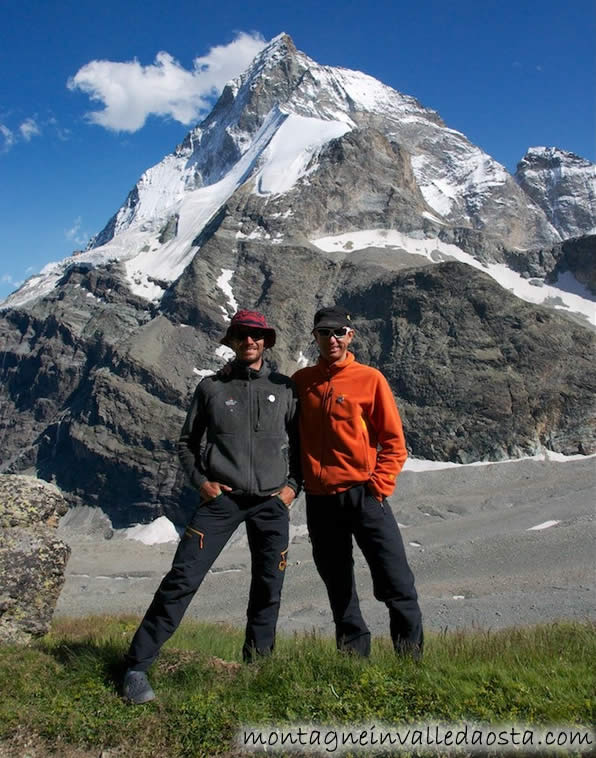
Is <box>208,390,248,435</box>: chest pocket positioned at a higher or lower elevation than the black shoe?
higher

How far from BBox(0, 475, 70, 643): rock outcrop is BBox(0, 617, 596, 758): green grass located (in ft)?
9.43

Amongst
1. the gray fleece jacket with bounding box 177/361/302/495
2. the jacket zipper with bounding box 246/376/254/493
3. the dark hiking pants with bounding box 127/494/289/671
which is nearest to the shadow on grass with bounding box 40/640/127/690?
the dark hiking pants with bounding box 127/494/289/671

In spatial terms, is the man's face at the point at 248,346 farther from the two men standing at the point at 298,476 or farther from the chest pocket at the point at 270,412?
the chest pocket at the point at 270,412

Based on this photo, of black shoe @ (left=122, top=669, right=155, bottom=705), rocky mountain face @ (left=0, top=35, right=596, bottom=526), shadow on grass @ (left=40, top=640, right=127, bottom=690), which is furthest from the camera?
rocky mountain face @ (left=0, top=35, right=596, bottom=526)

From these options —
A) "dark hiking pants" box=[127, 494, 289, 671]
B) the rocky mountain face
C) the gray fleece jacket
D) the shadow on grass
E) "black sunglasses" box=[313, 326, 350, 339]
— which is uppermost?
the rocky mountain face

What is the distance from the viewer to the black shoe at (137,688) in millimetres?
4211

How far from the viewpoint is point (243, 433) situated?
5121 mm

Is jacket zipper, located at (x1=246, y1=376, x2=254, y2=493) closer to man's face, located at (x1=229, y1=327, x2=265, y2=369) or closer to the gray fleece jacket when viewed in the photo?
the gray fleece jacket

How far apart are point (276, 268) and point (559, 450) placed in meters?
59.7

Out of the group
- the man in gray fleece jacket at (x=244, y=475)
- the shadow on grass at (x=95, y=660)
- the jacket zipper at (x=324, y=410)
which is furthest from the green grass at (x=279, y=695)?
the jacket zipper at (x=324, y=410)

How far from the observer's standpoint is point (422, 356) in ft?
306

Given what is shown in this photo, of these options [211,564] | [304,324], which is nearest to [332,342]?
[211,564]

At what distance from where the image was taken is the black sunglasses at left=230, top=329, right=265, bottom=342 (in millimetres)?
5324

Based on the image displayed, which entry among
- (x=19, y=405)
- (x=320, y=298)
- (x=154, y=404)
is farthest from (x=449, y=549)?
(x=19, y=405)
